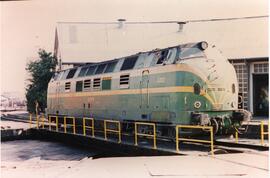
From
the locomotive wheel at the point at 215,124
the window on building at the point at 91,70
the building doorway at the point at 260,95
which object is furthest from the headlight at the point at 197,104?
the window on building at the point at 91,70

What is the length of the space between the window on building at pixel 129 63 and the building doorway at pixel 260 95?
4.42 meters

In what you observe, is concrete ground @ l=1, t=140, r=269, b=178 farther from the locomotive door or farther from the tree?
the tree

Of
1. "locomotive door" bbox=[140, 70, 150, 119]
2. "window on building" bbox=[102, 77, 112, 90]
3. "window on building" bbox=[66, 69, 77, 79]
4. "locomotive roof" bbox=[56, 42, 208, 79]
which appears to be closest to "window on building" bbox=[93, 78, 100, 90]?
"locomotive roof" bbox=[56, 42, 208, 79]

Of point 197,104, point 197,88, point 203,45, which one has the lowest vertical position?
point 197,104

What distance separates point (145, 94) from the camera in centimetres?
984

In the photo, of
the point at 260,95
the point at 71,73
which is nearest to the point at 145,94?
the point at 71,73

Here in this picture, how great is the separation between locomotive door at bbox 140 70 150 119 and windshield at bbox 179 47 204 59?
3.81 ft

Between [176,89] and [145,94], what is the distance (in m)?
1.12

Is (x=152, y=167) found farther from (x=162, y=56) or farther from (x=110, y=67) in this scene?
(x=110, y=67)

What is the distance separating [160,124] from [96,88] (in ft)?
11.1

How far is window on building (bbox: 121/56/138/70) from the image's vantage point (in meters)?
10.5

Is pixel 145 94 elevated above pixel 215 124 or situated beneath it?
elevated above

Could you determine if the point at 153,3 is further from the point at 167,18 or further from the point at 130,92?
the point at 130,92

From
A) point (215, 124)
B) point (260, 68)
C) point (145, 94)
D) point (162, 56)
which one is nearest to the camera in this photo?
point (215, 124)
